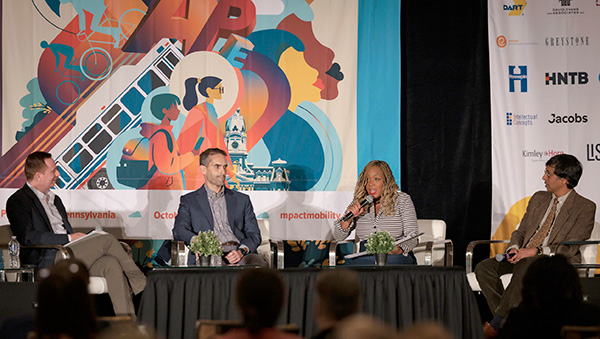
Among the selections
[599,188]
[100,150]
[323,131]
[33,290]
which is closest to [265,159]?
[323,131]

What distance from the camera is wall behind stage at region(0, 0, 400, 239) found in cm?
562

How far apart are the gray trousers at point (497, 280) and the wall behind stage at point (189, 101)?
120 centimetres

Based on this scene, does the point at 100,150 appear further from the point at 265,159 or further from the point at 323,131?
the point at 323,131

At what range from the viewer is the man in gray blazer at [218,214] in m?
4.84

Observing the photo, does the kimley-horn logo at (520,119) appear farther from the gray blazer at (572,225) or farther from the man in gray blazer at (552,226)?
the gray blazer at (572,225)

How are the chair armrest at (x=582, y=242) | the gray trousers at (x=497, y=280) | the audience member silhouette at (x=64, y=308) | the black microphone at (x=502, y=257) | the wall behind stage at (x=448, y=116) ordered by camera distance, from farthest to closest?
the wall behind stage at (x=448, y=116), the black microphone at (x=502, y=257), the chair armrest at (x=582, y=242), the gray trousers at (x=497, y=280), the audience member silhouette at (x=64, y=308)

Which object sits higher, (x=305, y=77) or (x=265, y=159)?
(x=305, y=77)

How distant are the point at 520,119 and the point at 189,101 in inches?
108

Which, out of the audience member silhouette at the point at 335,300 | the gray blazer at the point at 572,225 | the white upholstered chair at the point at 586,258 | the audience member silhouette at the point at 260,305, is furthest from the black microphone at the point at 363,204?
the audience member silhouette at the point at 260,305

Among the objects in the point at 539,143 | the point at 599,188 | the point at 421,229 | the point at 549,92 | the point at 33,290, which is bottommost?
the point at 33,290

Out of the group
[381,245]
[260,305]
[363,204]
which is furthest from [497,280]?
[260,305]

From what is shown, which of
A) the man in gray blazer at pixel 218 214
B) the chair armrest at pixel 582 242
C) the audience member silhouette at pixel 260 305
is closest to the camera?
the audience member silhouette at pixel 260 305

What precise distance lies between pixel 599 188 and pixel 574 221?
1.06m

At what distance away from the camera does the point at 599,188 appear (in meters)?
5.58
